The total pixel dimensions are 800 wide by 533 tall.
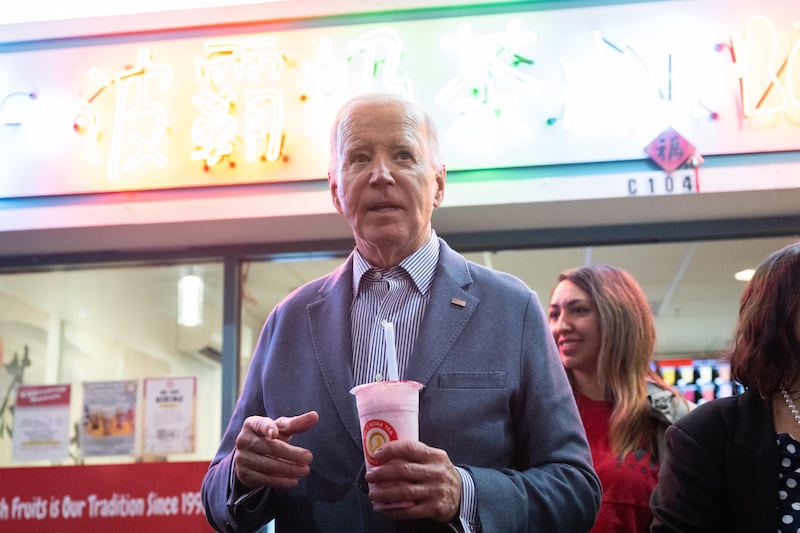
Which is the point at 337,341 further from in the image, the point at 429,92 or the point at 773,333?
the point at 429,92

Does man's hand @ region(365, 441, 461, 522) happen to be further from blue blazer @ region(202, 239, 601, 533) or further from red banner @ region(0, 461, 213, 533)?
red banner @ region(0, 461, 213, 533)

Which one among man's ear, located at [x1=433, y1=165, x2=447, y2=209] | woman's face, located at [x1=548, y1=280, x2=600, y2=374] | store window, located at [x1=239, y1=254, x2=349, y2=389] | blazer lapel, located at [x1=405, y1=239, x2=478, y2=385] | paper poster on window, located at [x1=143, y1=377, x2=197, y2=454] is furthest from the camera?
store window, located at [x1=239, y1=254, x2=349, y2=389]

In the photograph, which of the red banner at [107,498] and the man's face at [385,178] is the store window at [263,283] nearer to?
the red banner at [107,498]

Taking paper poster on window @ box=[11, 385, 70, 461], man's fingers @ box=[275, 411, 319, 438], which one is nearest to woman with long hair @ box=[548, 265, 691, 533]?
man's fingers @ box=[275, 411, 319, 438]

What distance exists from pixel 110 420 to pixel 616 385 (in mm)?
2443

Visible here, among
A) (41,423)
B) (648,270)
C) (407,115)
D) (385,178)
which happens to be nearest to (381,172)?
(385,178)

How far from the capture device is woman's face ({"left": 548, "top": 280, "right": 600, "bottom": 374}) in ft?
8.81

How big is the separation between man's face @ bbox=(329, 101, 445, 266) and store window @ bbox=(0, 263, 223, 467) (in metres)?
2.42

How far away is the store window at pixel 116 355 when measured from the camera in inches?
149

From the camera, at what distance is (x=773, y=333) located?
178 cm

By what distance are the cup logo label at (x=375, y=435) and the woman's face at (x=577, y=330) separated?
60.0 inches

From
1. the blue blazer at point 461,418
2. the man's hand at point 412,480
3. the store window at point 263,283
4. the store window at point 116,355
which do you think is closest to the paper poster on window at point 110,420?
the store window at point 116,355

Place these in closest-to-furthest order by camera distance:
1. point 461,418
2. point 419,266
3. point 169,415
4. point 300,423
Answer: point 300,423 < point 461,418 < point 419,266 < point 169,415

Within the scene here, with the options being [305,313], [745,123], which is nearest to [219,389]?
[305,313]
